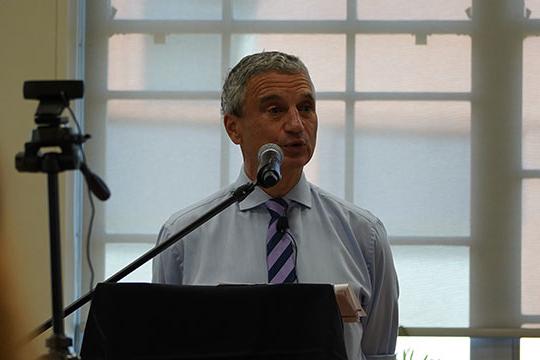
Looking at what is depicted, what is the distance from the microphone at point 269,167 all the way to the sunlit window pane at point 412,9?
222cm

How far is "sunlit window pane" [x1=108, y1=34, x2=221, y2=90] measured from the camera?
3982 mm

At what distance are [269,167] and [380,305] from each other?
0.76 m

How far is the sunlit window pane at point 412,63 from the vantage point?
3.97 meters

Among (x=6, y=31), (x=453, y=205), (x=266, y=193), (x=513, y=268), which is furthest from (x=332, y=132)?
(x=266, y=193)

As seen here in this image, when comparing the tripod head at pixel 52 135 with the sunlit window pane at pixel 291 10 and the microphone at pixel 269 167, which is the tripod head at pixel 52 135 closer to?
the microphone at pixel 269 167

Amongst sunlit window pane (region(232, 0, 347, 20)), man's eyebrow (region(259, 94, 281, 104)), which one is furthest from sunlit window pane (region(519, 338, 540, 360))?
man's eyebrow (region(259, 94, 281, 104))

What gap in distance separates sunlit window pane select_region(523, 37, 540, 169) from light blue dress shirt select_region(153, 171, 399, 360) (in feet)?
5.49

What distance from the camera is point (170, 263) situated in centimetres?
243

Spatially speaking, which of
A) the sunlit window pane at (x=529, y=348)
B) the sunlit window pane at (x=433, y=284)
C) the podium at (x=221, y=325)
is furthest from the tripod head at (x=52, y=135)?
the sunlit window pane at (x=529, y=348)

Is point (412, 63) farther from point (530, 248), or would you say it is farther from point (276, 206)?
point (276, 206)

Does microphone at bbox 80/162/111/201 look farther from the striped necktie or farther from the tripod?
the striped necktie

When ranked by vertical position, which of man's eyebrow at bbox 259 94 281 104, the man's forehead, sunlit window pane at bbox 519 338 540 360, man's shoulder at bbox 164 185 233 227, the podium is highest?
the man's forehead

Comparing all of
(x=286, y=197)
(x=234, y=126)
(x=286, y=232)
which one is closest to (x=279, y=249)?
(x=286, y=232)

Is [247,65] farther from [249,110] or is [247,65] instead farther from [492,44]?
[492,44]
